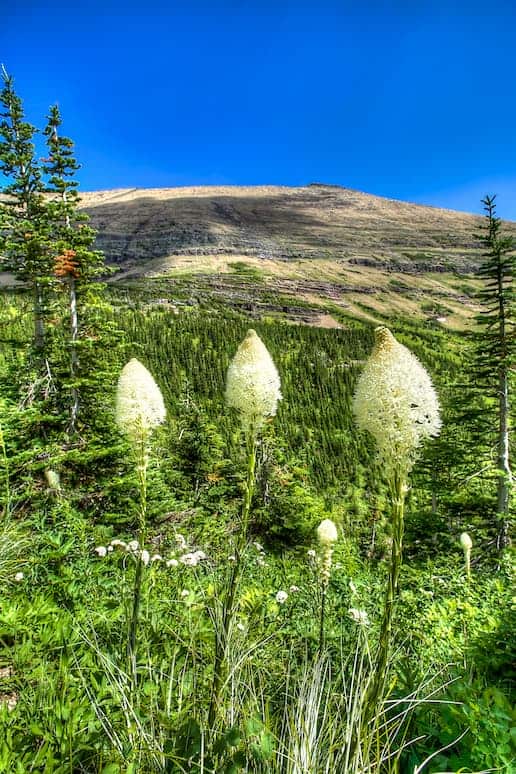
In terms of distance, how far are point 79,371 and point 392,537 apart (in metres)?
13.3

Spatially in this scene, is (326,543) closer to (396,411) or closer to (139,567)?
(139,567)

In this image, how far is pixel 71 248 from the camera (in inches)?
505

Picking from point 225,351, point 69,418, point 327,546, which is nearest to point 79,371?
point 69,418

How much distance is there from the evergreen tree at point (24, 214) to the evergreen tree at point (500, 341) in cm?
1507

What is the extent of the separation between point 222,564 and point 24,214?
13725mm

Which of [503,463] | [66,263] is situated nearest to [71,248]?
[66,263]

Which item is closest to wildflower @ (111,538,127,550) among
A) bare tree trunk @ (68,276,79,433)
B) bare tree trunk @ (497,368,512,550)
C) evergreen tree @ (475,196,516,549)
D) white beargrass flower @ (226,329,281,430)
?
white beargrass flower @ (226,329,281,430)

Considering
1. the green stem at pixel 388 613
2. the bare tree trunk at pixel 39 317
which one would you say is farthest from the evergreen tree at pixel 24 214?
the green stem at pixel 388 613

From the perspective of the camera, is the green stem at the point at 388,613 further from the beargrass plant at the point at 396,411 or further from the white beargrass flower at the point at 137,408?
the white beargrass flower at the point at 137,408

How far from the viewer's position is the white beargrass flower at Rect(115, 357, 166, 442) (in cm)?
307

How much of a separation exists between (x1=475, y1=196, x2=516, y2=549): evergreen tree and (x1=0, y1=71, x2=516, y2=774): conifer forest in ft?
0.32

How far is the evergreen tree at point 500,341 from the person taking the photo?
44.6 ft

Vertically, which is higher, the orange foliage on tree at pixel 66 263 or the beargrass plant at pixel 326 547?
the orange foliage on tree at pixel 66 263

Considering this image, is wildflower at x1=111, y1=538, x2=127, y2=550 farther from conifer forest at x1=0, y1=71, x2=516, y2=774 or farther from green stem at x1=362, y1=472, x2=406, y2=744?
green stem at x1=362, y1=472, x2=406, y2=744
